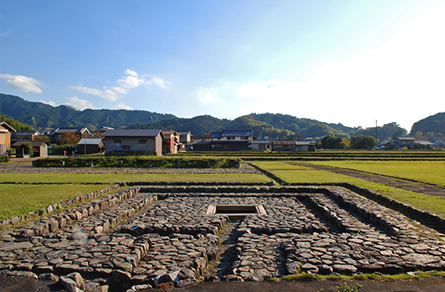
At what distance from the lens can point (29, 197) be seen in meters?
11.3

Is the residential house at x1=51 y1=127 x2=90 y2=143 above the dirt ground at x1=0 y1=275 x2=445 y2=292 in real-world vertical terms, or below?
above

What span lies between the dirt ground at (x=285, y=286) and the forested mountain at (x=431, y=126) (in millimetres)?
182415

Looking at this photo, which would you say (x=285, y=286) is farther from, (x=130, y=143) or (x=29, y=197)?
(x=130, y=143)

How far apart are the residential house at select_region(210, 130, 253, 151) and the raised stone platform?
6112cm

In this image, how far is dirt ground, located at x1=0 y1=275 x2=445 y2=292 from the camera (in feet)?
15.0

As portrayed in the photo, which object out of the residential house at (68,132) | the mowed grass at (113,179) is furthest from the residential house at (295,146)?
the mowed grass at (113,179)

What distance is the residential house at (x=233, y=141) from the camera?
236 feet

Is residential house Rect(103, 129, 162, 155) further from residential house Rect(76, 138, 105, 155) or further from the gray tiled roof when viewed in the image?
residential house Rect(76, 138, 105, 155)

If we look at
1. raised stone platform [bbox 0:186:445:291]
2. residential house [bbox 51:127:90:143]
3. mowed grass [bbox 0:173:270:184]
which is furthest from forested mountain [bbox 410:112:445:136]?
raised stone platform [bbox 0:186:445:291]

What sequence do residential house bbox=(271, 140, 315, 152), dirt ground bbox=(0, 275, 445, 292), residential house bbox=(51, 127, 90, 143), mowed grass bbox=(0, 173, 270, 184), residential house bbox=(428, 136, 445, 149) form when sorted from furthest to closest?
1. residential house bbox=(428, 136, 445, 149)
2. residential house bbox=(271, 140, 315, 152)
3. residential house bbox=(51, 127, 90, 143)
4. mowed grass bbox=(0, 173, 270, 184)
5. dirt ground bbox=(0, 275, 445, 292)

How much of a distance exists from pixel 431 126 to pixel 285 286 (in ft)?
655

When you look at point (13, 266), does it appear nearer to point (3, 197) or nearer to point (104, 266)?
point (104, 266)

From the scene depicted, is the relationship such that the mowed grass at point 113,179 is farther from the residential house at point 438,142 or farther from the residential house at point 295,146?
the residential house at point 438,142

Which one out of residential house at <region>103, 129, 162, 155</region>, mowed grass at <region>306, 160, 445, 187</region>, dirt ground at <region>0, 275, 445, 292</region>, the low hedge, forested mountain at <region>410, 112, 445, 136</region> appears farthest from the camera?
forested mountain at <region>410, 112, 445, 136</region>
